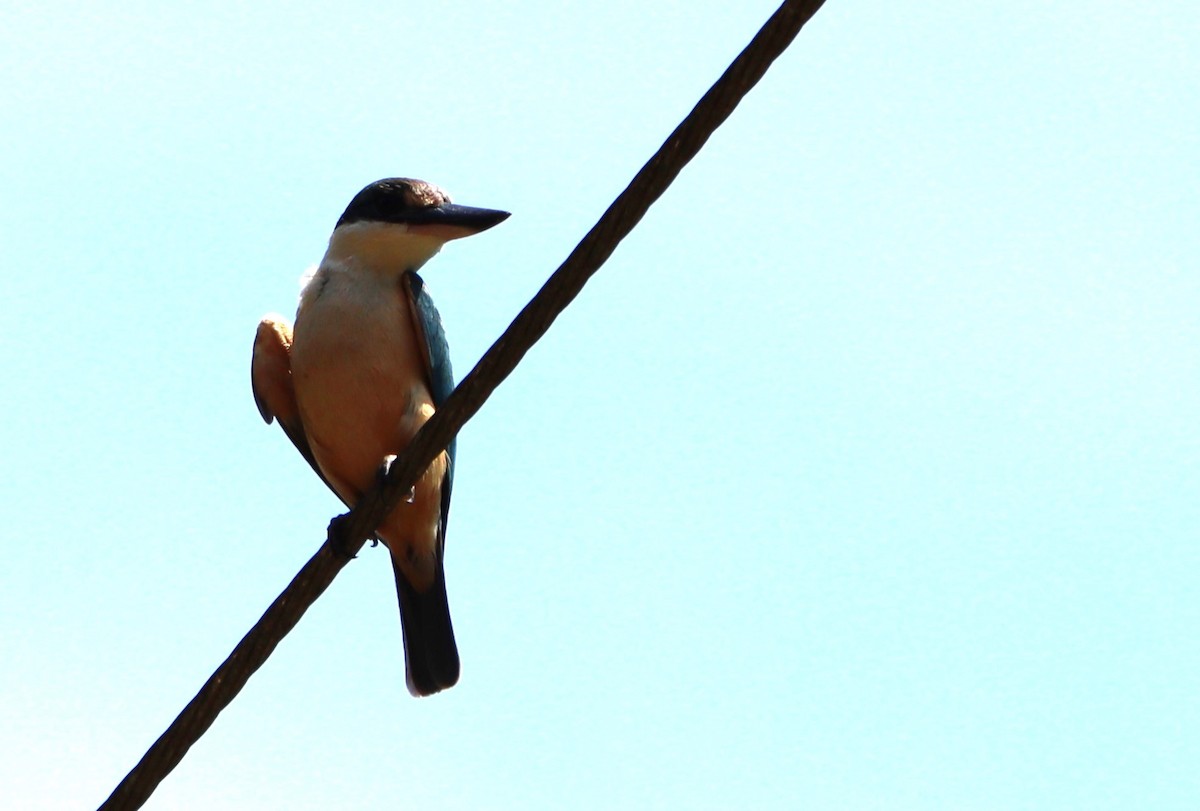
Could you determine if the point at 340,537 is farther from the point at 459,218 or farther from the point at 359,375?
the point at 459,218

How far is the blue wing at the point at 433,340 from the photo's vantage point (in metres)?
6.80

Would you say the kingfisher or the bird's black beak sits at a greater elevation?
the bird's black beak

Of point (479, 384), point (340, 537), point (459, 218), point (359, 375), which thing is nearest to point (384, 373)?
point (359, 375)

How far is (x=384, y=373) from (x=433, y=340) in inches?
13.7

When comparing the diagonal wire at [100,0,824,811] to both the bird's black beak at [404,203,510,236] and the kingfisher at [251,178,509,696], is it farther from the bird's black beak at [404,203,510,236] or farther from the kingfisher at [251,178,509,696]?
the bird's black beak at [404,203,510,236]

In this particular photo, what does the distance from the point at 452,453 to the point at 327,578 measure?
2695 mm

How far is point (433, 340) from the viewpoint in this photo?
685 centimetres

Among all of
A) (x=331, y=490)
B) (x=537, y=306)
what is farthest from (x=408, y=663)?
(x=537, y=306)

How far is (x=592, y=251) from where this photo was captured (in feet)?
13.0

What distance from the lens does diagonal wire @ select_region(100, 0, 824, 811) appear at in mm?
3695

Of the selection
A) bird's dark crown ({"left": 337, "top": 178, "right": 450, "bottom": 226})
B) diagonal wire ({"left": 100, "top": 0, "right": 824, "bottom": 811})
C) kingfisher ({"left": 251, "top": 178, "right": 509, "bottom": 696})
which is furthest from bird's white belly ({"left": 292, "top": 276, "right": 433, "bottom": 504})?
diagonal wire ({"left": 100, "top": 0, "right": 824, "bottom": 811})

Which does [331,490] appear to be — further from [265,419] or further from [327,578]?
[327,578]

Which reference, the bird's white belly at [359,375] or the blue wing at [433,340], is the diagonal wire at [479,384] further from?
the blue wing at [433,340]

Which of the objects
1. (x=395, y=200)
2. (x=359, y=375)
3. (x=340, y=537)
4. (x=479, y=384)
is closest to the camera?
(x=479, y=384)
